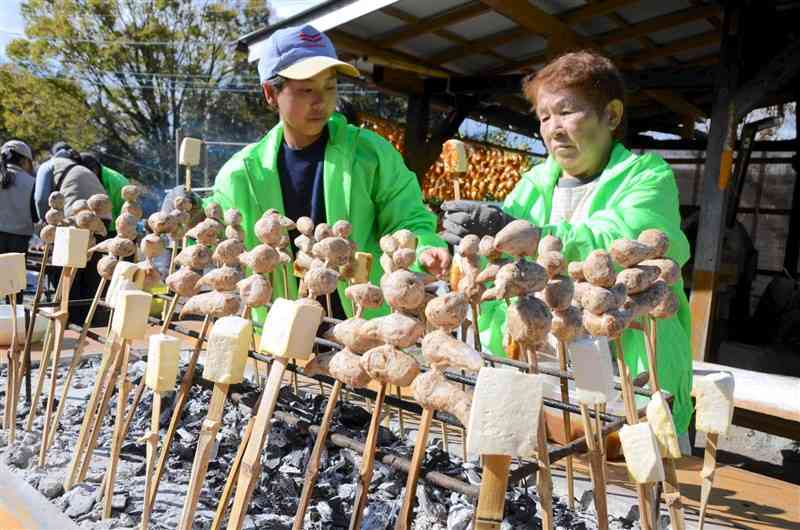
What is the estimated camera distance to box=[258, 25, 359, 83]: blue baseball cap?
1.83m

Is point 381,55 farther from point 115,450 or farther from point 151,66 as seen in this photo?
point 151,66

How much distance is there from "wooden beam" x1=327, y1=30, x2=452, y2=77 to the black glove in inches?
130

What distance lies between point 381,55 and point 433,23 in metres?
0.55

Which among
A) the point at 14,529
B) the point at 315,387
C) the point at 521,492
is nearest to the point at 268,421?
the point at 14,529

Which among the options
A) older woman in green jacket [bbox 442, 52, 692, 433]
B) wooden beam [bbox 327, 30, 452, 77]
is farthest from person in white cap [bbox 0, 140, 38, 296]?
older woman in green jacket [bbox 442, 52, 692, 433]

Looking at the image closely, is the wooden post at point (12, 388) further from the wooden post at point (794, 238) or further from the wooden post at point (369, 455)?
the wooden post at point (794, 238)

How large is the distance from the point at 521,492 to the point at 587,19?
3.45m

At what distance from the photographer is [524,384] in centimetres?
79

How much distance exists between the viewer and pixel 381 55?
4570mm

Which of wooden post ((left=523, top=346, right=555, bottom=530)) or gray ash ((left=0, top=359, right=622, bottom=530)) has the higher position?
wooden post ((left=523, top=346, right=555, bottom=530))

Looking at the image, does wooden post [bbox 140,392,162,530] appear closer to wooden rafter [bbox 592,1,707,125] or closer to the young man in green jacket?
the young man in green jacket

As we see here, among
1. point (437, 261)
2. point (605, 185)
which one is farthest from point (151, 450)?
point (605, 185)

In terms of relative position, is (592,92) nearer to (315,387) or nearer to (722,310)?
(315,387)

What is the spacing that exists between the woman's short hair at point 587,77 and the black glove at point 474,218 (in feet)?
1.95
